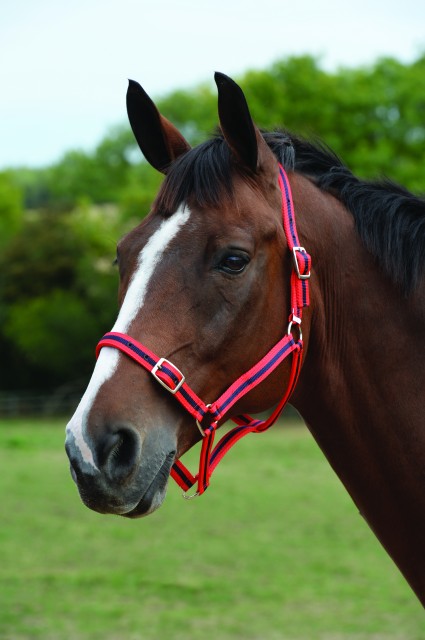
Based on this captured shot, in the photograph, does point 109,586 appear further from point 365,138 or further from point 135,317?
point 365,138

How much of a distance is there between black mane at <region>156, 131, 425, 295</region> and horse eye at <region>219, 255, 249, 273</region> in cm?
21

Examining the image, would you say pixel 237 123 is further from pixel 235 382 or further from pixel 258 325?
pixel 235 382

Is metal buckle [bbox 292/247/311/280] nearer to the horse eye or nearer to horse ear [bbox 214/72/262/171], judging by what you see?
the horse eye

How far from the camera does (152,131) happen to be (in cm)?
300

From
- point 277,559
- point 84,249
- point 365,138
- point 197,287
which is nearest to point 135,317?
Result: point 197,287

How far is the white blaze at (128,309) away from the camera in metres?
2.29

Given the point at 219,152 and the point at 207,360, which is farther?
the point at 219,152

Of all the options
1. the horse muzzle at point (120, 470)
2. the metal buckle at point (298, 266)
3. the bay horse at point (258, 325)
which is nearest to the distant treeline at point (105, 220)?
the bay horse at point (258, 325)

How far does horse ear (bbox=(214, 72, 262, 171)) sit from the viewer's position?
8.44ft

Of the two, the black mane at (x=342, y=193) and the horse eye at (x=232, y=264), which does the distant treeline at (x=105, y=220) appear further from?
the horse eye at (x=232, y=264)

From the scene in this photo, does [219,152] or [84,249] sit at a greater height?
[219,152]

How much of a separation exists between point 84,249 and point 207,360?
118 ft

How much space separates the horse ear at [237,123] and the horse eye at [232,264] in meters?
0.38

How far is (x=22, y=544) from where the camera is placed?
31.6ft
